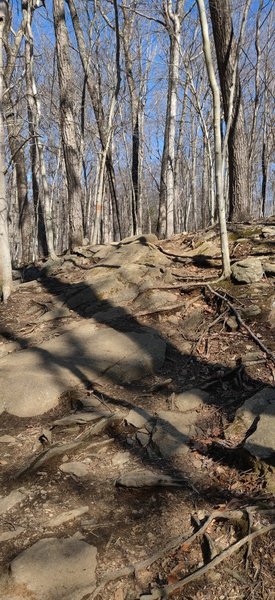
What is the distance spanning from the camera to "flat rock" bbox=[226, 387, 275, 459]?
327 centimetres

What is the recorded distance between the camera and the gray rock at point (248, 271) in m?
6.42

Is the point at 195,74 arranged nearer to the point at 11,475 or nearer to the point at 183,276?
the point at 183,276

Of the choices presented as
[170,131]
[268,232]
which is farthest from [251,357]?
[170,131]

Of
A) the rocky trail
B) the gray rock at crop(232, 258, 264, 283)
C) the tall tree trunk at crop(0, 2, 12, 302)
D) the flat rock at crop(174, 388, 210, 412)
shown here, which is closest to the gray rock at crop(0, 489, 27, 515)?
the rocky trail

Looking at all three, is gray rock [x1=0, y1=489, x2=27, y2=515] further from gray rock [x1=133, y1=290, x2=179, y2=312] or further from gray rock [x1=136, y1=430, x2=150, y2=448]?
gray rock [x1=133, y1=290, x2=179, y2=312]

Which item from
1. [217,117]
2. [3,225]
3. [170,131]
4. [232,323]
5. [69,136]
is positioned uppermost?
[170,131]

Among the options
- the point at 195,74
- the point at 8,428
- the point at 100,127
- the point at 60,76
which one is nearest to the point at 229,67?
the point at 60,76

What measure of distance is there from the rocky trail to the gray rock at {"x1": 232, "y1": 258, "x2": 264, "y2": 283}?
0.09 ft

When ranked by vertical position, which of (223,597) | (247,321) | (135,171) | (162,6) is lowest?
(223,597)

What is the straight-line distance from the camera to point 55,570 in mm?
2545

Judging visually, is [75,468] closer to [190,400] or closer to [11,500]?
[11,500]

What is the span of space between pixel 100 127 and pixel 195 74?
30.7ft

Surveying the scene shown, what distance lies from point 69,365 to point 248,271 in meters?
3.09

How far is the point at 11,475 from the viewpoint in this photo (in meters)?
3.54
